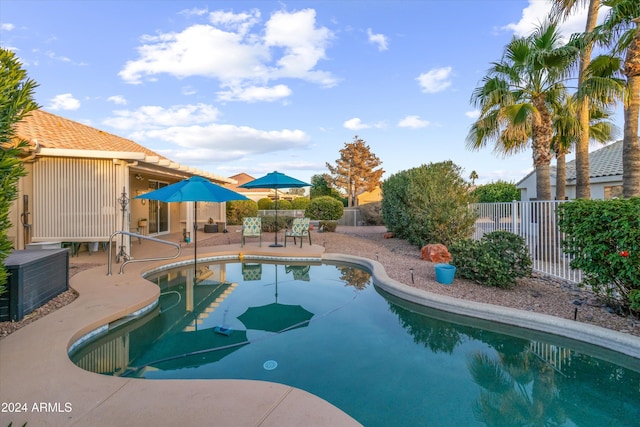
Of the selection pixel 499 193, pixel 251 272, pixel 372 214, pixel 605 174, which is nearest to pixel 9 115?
pixel 251 272

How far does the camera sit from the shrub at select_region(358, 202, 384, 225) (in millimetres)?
21422

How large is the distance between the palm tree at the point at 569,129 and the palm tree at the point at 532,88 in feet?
1.96

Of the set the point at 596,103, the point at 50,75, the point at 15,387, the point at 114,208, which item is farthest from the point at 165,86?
the point at 596,103

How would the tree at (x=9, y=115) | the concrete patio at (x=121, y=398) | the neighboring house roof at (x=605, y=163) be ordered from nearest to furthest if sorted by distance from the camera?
the concrete patio at (x=121, y=398), the tree at (x=9, y=115), the neighboring house roof at (x=605, y=163)

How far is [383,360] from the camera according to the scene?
3883 mm

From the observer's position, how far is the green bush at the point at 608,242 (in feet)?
13.4

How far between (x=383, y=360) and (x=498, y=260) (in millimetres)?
3542

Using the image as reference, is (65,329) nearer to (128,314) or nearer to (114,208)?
(128,314)

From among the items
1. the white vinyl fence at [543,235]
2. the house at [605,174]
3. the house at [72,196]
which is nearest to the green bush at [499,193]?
the house at [605,174]

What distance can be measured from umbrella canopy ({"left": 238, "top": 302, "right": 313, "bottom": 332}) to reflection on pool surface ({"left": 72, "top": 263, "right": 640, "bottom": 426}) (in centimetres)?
2

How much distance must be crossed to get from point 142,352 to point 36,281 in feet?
6.87

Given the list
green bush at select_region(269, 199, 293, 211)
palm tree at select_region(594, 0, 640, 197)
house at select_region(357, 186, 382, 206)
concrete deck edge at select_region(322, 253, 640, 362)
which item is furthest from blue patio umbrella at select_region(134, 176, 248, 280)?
house at select_region(357, 186, 382, 206)

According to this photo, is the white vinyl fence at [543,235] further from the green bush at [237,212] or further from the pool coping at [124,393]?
the green bush at [237,212]

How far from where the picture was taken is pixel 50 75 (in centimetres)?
1031
